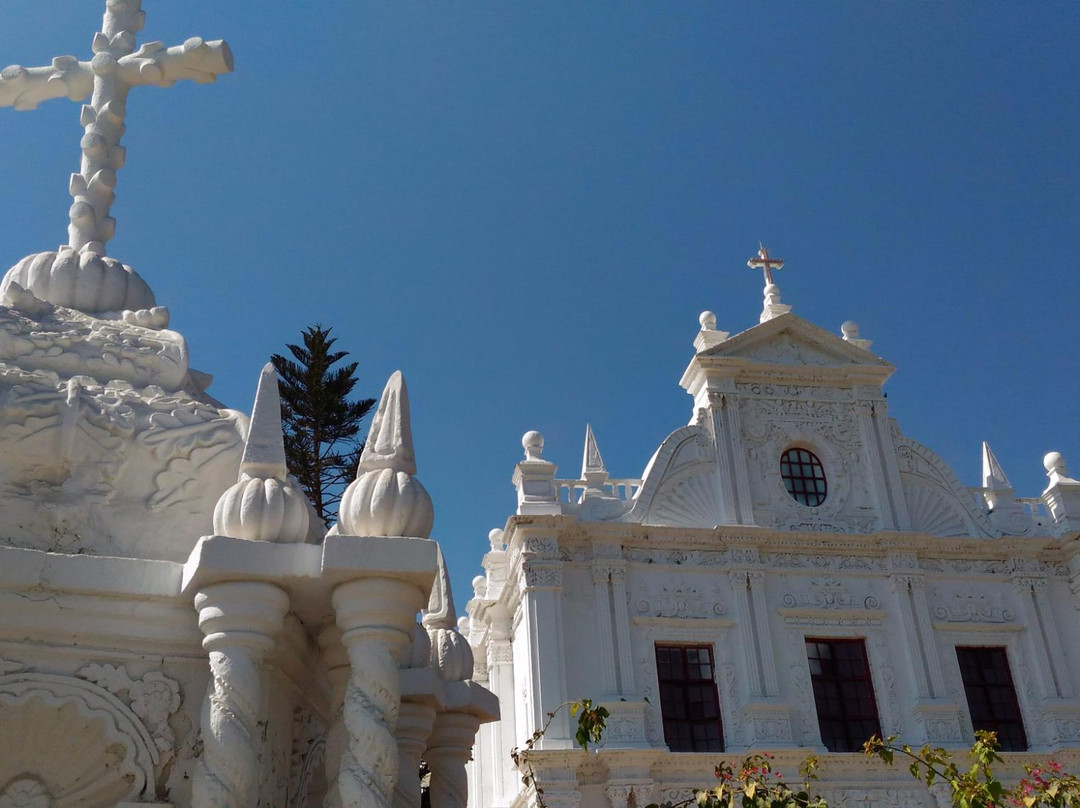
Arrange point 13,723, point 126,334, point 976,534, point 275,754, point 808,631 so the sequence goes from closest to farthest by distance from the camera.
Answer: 1. point 13,723
2. point 275,754
3. point 126,334
4. point 808,631
5. point 976,534

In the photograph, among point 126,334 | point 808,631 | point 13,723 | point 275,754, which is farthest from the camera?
point 808,631

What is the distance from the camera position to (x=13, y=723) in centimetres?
357

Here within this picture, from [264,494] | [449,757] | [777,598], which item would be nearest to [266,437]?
[264,494]

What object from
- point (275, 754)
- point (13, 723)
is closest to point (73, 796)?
point (13, 723)

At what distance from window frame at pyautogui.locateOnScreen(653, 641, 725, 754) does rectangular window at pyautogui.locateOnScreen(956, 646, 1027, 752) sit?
182 inches

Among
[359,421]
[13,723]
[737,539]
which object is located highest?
[359,421]

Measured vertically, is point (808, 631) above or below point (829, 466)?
below

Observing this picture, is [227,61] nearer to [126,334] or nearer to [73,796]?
[126,334]

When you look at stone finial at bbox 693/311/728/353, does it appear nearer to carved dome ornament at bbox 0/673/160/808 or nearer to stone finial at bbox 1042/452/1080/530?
stone finial at bbox 1042/452/1080/530

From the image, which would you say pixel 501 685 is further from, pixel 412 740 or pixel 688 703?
pixel 412 740

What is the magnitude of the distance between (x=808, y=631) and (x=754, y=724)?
2.20 m

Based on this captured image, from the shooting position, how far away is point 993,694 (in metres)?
19.0

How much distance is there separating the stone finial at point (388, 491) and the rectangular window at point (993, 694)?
17.3 m

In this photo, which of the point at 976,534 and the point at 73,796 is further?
the point at 976,534
